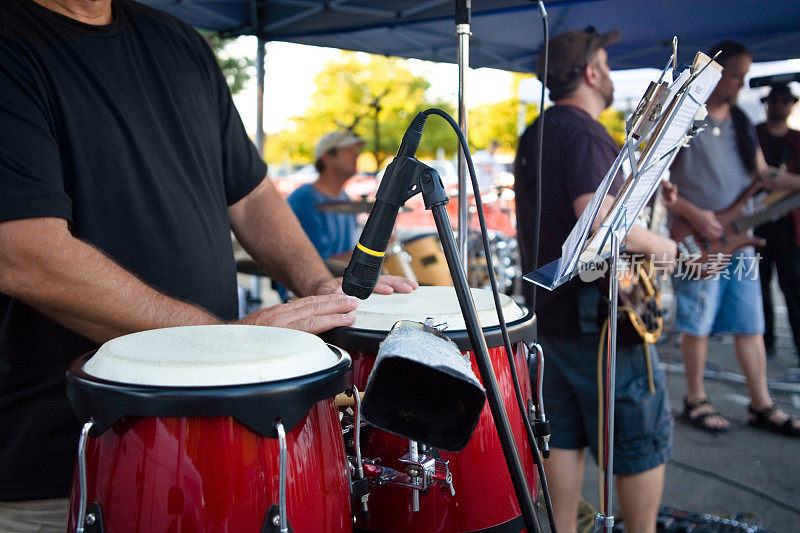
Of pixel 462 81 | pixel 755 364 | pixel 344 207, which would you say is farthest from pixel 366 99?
pixel 462 81

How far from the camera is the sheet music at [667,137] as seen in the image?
42.2 inches

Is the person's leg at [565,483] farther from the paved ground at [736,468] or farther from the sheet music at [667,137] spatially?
the sheet music at [667,137]

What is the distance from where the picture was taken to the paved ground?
2965mm

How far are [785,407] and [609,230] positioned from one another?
3.69 metres

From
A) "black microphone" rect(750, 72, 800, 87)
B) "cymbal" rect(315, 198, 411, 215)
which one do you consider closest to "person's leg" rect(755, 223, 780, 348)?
"black microphone" rect(750, 72, 800, 87)

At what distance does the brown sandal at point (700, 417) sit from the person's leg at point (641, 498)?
5.92ft

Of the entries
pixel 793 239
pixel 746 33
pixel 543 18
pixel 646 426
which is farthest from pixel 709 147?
pixel 543 18

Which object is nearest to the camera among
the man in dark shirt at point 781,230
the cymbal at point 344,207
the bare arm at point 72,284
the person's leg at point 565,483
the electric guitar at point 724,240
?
the bare arm at point 72,284

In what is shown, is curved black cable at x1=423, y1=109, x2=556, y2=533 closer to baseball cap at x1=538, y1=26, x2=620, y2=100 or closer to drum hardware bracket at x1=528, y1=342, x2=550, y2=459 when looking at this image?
drum hardware bracket at x1=528, y1=342, x2=550, y2=459

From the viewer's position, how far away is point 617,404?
2.24 metres

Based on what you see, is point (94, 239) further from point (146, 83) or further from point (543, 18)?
point (543, 18)

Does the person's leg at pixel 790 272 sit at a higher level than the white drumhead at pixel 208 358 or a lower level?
lower

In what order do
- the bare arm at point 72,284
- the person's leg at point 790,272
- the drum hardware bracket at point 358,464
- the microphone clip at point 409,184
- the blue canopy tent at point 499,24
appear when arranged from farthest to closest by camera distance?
the person's leg at point 790,272
the blue canopy tent at point 499,24
the bare arm at point 72,284
the drum hardware bracket at point 358,464
the microphone clip at point 409,184

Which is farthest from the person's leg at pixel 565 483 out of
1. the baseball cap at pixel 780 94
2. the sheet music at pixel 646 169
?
the baseball cap at pixel 780 94
